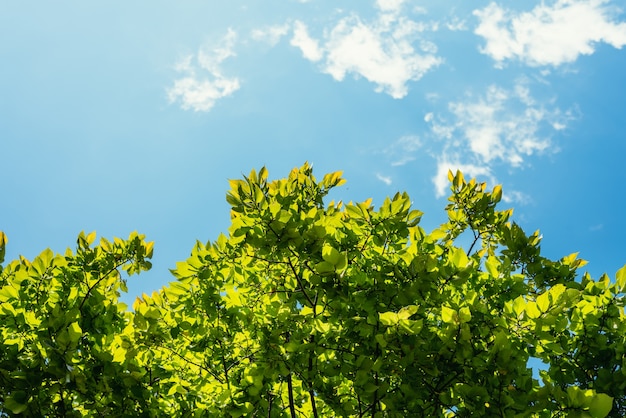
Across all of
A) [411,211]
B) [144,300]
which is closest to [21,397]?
[144,300]

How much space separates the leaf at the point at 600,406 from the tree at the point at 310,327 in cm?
1

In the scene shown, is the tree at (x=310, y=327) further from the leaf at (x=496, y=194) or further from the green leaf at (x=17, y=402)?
the leaf at (x=496, y=194)

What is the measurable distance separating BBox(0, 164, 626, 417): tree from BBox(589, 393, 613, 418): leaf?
10 mm

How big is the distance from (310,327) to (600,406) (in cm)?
182

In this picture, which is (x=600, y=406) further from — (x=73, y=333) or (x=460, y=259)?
(x=73, y=333)

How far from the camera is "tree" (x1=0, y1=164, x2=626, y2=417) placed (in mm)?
3014

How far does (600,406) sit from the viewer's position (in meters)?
2.58

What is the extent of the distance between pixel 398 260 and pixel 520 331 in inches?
38.8

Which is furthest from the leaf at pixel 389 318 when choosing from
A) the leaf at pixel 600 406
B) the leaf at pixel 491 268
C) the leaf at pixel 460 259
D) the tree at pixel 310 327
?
the leaf at pixel 491 268

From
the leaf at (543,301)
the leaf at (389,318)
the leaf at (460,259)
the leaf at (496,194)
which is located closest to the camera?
the leaf at (389,318)

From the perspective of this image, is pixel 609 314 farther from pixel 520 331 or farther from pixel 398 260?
pixel 398 260

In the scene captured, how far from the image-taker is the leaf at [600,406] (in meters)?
2.56

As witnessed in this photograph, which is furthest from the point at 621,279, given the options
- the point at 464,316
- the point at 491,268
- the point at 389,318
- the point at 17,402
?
the point at 17,402

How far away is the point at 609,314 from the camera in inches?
140
